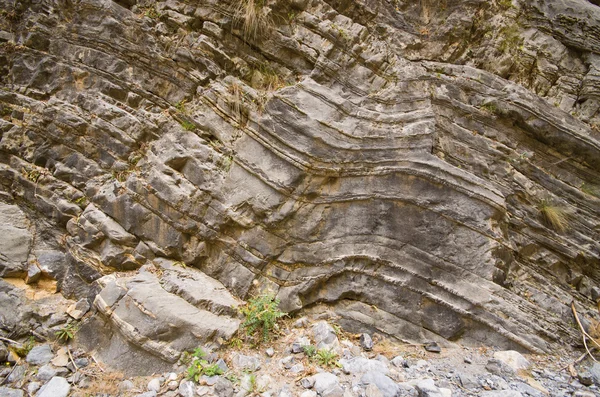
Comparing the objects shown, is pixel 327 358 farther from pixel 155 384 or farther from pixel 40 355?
pixel 40 355

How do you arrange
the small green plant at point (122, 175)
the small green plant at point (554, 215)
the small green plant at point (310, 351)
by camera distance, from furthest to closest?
the small green plant at point (122, 175), the small green plant at point (554, 215), the small green plant at point (310, 351)

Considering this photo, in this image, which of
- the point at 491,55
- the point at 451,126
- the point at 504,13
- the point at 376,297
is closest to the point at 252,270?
the point at 376,297

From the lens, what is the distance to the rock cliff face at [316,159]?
4465 mm

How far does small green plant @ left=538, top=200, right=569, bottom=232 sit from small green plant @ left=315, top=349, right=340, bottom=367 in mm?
3573

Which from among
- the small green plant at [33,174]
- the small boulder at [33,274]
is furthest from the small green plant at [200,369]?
the small green plant at [33,174]

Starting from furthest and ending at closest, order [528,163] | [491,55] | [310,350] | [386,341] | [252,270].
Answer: [491,55] → [528,163] → [252,270] → [386,341] → [310,350]

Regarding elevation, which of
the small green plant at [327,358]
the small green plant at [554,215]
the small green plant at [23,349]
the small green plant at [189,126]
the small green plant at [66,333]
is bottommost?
the small green plant at [23,349]

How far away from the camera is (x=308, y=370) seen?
11.9ft

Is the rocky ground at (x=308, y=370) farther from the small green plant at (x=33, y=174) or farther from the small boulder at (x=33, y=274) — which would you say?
the small green plant at (x=33, y=174)

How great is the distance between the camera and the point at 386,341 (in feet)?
14.1

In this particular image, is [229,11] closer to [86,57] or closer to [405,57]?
[86,57]

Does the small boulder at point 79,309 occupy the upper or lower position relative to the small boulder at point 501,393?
lower

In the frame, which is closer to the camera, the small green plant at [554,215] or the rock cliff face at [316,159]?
the rock cliff face at [316,159]

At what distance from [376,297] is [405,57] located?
376 cm
